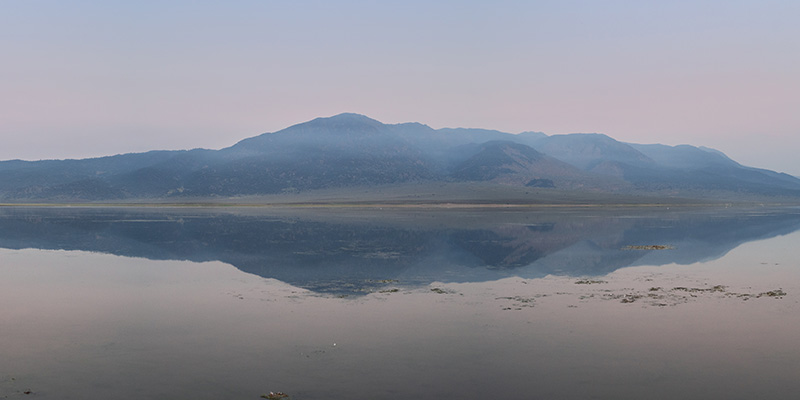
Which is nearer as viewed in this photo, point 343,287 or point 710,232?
point 343,287

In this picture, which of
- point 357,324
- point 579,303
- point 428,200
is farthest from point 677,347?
point 428,200

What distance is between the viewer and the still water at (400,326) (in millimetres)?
12023

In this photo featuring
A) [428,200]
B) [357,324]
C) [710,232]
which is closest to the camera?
[357,324]

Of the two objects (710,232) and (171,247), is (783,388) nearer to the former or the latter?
(171,247)

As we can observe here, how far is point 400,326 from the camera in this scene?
1728cm

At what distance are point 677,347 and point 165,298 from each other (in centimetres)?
1744

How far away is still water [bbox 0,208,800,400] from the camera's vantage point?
39.4 feet

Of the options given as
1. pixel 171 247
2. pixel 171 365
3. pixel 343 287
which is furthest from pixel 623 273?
pixel 171 247

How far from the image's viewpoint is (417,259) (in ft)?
114

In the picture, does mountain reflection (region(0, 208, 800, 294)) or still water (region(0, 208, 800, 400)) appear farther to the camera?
mountain reflection (region(0, 208, 800, 294))

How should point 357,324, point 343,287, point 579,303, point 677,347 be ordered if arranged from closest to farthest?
1. point 677,347
2. point 357,324
3. point 579,303
4. point 343,287

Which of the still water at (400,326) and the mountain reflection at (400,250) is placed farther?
the mountain reflection at (400,250)

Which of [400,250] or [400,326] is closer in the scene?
[400,326]

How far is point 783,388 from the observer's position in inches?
460
